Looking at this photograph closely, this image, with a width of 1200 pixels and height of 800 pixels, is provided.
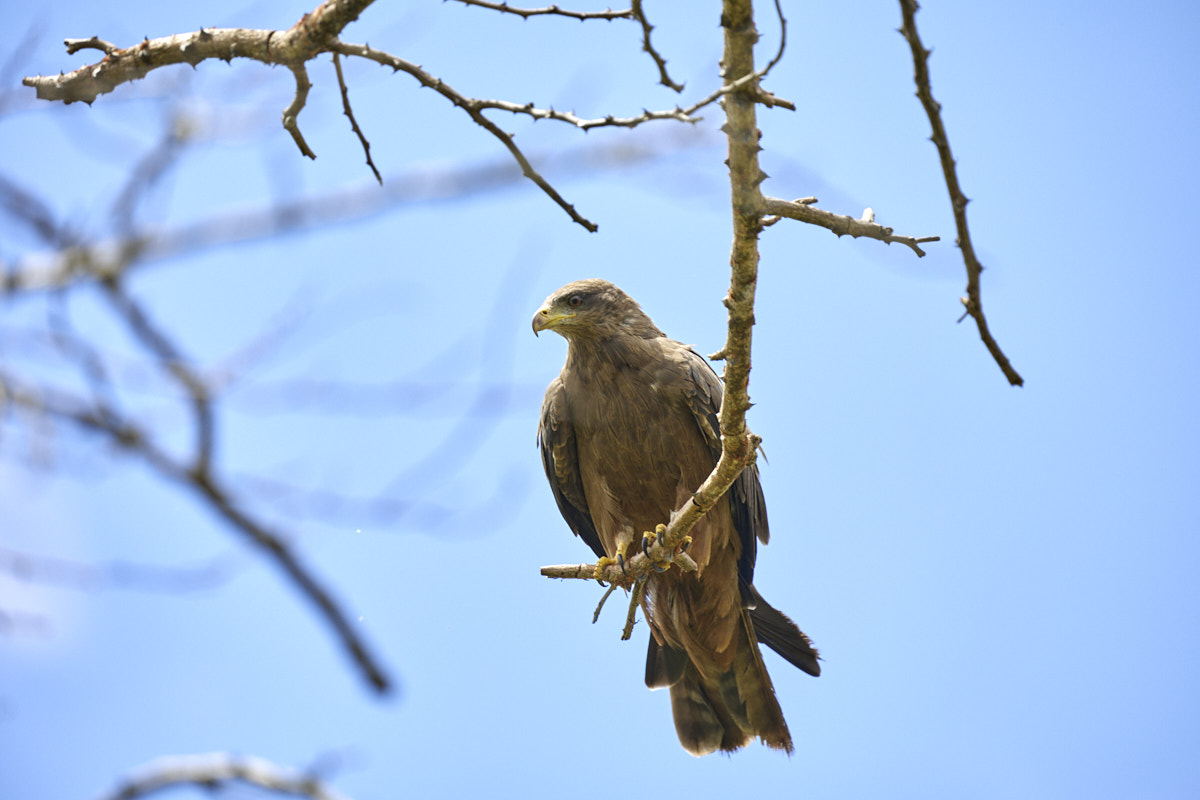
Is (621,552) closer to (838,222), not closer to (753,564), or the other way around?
(753,564)

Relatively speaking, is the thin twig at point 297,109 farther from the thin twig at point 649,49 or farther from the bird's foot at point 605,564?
the bird's foot at point 605,564

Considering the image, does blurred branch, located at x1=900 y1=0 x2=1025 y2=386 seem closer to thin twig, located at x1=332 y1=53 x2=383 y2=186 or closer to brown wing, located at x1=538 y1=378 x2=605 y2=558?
thin twig, located at x1=332 y1=53 x2=383 y2=186

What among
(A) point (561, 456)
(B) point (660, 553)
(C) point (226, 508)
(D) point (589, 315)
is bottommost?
(C) point (226, 508)

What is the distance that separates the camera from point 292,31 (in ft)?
11.0

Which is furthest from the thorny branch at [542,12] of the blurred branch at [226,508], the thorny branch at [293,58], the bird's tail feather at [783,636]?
the bird's tail feather at [783,636]

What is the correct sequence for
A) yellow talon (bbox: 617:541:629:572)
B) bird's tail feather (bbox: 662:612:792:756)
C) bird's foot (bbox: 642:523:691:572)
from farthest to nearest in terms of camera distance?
bird's tail feather (bbox: 662:612:792:756) → yellow talon (bbox: 617:541:629:572) → bird's foot (bbox: 642:523:691:572)

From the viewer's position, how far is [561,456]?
5.64 meters

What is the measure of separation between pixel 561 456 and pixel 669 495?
0.74m

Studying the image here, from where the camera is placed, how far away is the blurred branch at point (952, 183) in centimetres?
207

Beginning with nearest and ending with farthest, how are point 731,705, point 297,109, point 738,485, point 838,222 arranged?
1. point 838,222
2. point 297,109
3. point 738,485
4. point 731,705

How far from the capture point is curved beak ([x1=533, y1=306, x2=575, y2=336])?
222 inches

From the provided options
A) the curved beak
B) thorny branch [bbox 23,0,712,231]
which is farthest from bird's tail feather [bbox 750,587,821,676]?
thorny branch [bbox 23,0,712,231]

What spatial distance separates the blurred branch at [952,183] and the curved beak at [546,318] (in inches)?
138

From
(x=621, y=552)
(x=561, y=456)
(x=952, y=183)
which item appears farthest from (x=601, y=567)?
(x=952, y=183)
